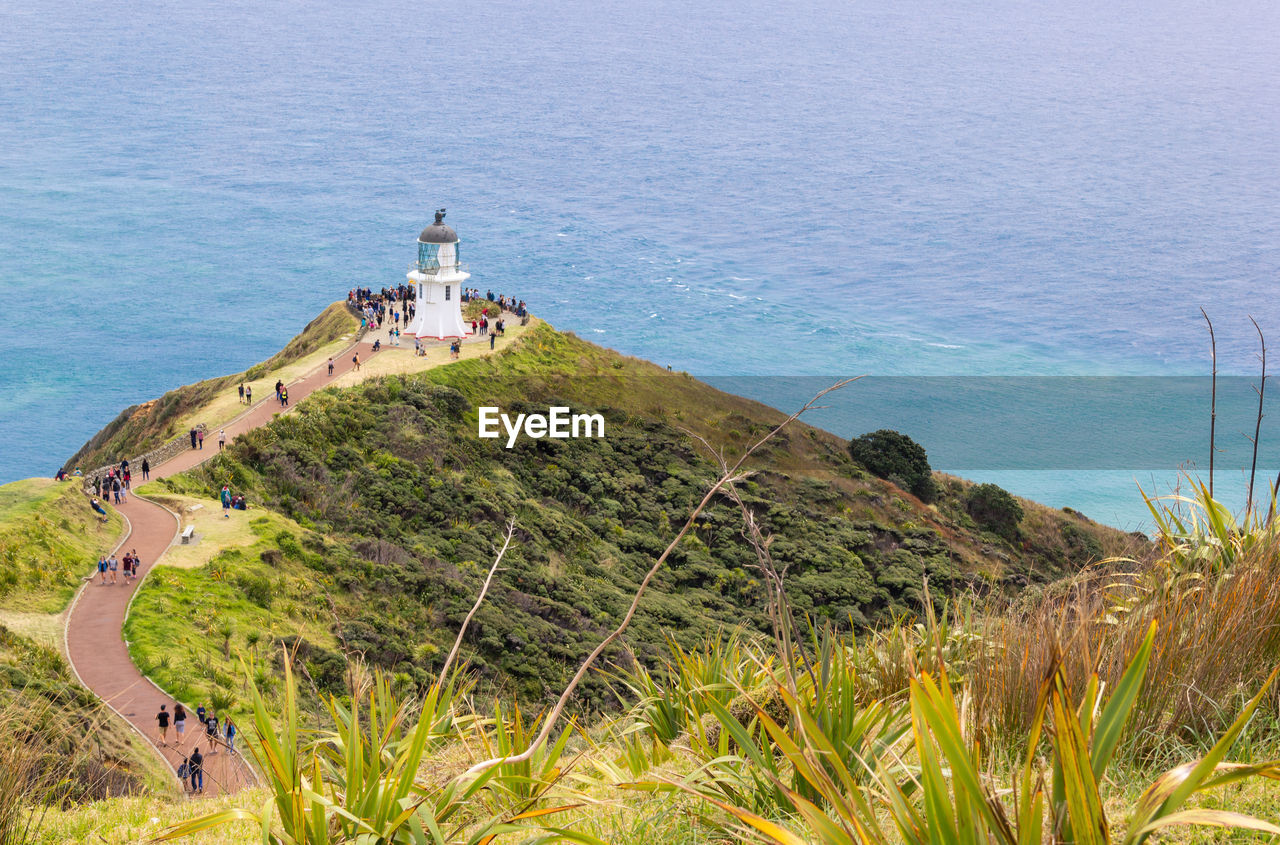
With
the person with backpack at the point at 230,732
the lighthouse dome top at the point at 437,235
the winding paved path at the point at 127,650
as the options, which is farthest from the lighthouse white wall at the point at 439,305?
the person with backpack at the point at 230,732

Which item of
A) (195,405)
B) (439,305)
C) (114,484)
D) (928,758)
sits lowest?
(114,484)

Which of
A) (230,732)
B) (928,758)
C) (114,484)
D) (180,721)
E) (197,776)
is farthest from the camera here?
(114,484)

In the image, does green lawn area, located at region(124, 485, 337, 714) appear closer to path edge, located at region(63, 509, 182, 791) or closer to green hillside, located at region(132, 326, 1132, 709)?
green hillside, located at region(132, 326, 1132, 709)

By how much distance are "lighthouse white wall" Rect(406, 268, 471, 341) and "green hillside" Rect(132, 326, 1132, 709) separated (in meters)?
3.29

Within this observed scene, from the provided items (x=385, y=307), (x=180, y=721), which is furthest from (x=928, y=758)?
(x=385, y=307)

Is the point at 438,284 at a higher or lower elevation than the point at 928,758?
higher

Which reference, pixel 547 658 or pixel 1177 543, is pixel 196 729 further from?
pixel 1177 543

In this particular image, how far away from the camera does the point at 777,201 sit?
163625 millimetres

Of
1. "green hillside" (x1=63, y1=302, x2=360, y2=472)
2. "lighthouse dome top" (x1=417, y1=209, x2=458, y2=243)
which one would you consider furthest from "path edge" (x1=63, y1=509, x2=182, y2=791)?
"lighthouse dome top" (x1=417, y1=209, x2=458, y2=243)

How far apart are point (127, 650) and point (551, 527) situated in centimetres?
1933

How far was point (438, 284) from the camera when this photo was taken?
168 ft

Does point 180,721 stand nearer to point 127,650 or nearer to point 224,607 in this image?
point 127,650

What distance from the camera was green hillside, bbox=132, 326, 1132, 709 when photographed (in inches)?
1118

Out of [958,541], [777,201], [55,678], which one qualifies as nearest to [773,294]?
[777,201]
